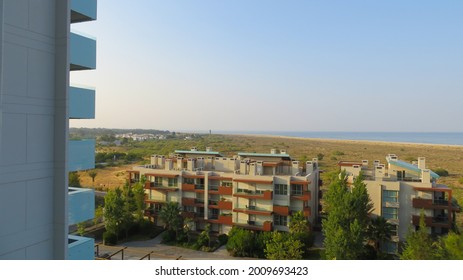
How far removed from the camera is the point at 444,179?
2948 cm

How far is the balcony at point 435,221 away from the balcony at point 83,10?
13.8 meters

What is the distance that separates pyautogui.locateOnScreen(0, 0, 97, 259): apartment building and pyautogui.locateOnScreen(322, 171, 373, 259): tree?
356 inches

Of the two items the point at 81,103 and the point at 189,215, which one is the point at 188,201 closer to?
the point at 189,215

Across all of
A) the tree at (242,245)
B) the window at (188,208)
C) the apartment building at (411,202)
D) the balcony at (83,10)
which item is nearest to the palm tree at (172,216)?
the window at (188,208)

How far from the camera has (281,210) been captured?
47.3 feet

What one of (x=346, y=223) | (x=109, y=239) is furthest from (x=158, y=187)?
(x=346, y=223)

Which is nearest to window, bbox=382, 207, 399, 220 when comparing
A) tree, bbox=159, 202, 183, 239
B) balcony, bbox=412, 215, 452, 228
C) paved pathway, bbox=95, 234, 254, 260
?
balcony, bbox=412, 215, 452, 228

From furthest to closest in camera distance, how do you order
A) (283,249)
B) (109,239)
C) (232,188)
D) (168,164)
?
1. (168,164)
2. (232,188)
3. (109,239)
4. (283,249)

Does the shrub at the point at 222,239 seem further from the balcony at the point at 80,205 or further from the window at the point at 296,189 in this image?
the balcony at the point at 80,205

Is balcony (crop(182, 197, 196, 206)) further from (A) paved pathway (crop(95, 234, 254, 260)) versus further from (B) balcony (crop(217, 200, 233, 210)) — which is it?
(A) paved pathway (crop(95, 234, 254, 260))

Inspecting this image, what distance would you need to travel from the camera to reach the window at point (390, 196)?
1320 centimetres

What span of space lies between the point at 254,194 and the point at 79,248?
10.6m
